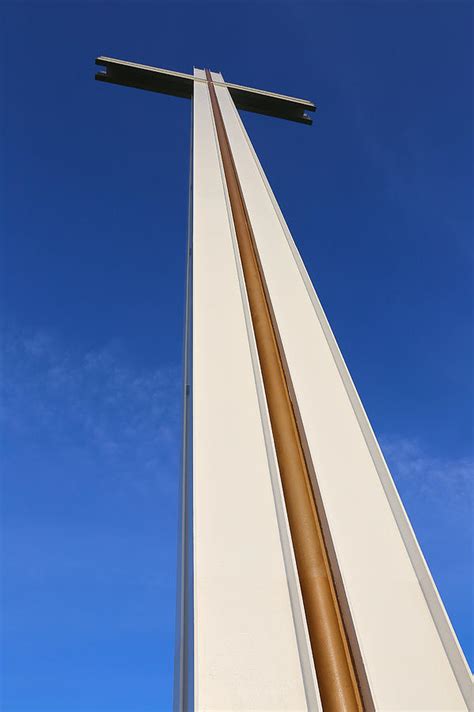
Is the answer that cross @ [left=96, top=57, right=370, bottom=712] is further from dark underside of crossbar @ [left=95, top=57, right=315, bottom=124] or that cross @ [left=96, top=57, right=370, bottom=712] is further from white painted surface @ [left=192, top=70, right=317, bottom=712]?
dark underside of crossbar @ [left=95, top=57, right=315, bottom=124]

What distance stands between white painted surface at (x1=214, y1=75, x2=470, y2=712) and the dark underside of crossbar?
13.7 feet

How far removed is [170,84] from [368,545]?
5008 millimetres

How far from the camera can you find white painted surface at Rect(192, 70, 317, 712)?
666mm

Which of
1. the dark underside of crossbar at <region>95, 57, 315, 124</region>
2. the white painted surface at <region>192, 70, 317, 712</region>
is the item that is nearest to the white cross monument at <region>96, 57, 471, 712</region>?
the white painted surface at <region>192, 70, 317, 712</region>

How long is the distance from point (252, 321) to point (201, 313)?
0.12 m

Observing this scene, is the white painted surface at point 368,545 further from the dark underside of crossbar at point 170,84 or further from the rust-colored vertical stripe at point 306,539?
the dark underside of crossbar at point 170,84

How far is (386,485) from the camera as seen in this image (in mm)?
975

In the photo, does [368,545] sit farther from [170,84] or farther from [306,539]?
[170,84]

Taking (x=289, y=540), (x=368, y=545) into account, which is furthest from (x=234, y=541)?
(x=368, y=545)

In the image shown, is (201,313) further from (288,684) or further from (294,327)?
(288,684)

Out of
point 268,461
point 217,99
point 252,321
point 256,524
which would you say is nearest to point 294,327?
point 252,321

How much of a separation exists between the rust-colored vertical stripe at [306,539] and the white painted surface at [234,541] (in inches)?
1.3

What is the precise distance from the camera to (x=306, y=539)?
862mm

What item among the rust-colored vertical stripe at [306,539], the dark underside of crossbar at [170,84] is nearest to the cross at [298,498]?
the rust-colored vertical stripe at [306,539]
